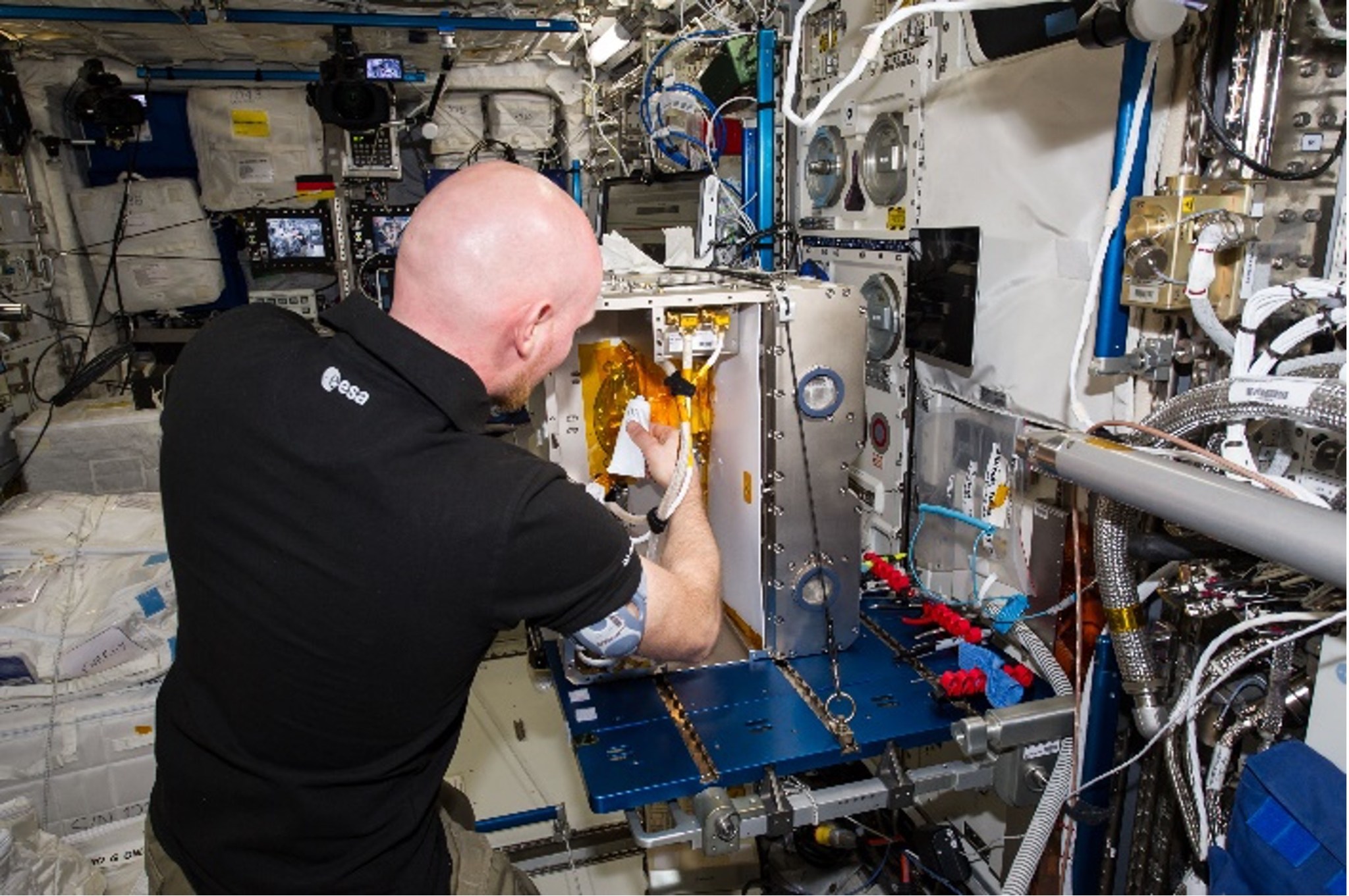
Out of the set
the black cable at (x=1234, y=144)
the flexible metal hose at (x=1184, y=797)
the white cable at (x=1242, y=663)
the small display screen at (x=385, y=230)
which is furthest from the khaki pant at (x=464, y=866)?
the small display screen at (x=385, y=230)

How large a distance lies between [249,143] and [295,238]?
850 mm

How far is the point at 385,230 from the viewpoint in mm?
6238

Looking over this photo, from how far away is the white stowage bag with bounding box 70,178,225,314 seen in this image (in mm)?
6031

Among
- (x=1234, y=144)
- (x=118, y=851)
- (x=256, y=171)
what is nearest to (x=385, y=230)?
(x=256, y=171)

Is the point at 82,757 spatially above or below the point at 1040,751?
below

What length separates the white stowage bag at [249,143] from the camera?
20.2ft

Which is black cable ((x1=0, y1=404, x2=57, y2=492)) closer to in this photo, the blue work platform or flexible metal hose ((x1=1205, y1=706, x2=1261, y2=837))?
the blue work platform

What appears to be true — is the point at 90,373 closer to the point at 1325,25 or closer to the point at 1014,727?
the point at 1014,727

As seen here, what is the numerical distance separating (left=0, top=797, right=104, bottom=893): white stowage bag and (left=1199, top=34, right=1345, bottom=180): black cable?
359 centimetres

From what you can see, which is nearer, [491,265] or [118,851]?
[491,265]

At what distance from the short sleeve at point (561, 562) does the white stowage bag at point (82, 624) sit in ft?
7.47

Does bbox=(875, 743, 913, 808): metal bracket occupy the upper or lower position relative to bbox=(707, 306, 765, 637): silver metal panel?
lower

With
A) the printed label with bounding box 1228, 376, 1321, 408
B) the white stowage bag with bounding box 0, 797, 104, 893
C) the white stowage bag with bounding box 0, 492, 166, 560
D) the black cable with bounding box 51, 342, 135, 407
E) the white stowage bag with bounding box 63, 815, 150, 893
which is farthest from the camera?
the black cable with bounding box 51, 342, 135, 407

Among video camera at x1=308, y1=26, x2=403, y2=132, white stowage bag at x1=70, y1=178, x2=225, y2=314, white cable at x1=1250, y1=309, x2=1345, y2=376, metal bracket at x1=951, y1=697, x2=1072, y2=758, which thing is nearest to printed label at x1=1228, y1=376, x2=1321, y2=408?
white cable at x1=1250, y1=309, x2=1345, y2=376
